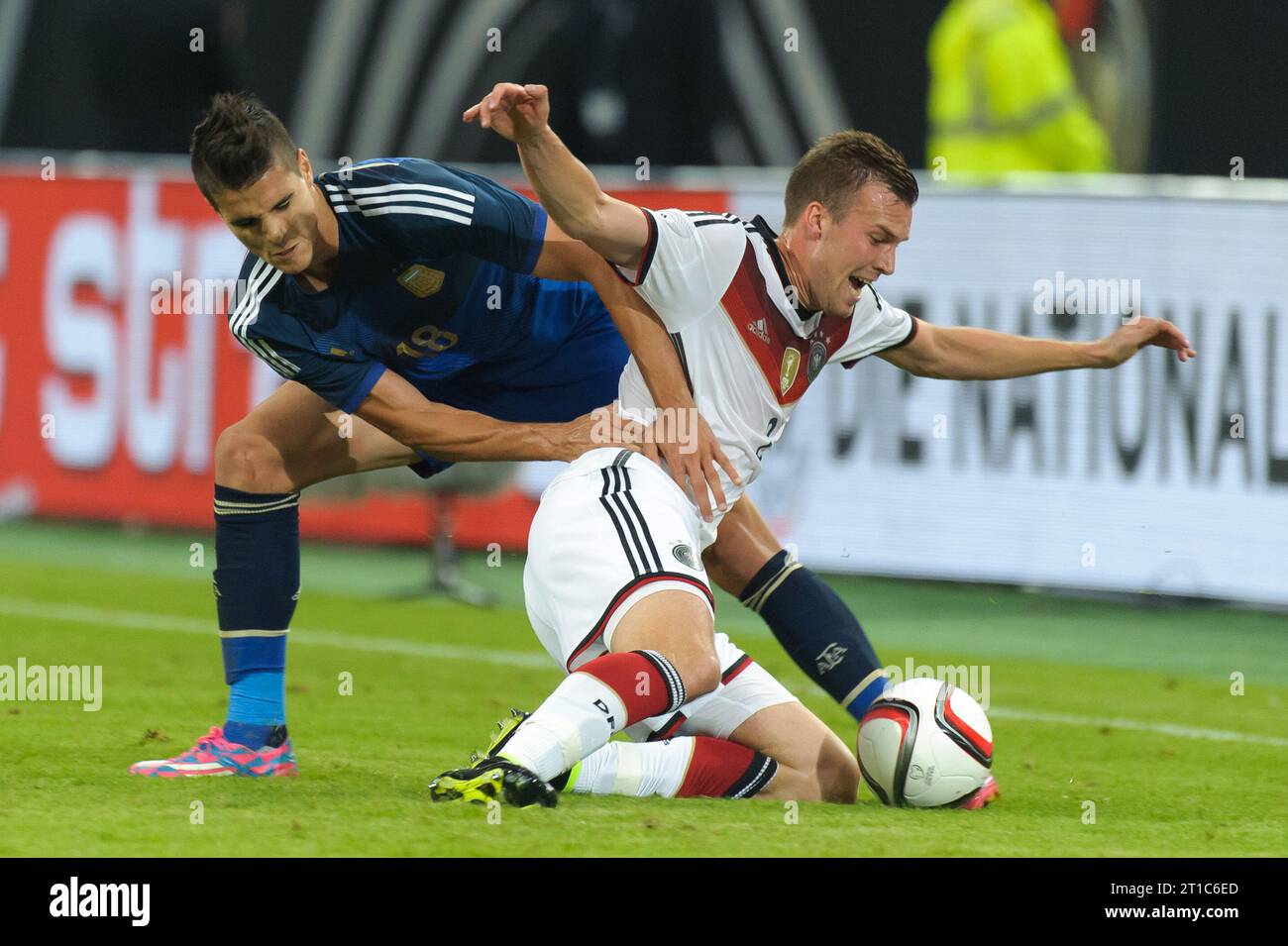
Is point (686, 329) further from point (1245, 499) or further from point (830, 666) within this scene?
point (1245, 499)

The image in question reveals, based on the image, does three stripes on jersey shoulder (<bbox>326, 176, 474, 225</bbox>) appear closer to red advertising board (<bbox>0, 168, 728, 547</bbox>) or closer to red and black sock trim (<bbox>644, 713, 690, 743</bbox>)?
red and black sock trim (<bbox>644, 713, 690, 743</bbox>)

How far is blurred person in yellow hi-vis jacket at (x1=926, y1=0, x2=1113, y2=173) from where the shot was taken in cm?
1077

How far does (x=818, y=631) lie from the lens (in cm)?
588

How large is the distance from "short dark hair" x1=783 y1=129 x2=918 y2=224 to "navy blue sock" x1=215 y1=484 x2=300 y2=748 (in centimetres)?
164

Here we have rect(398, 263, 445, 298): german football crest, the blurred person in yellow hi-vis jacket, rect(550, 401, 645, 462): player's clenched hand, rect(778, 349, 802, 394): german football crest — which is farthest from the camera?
the blurred person in yellow hi-vis jacket

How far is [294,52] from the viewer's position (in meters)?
14.8

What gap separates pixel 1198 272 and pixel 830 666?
416 cm

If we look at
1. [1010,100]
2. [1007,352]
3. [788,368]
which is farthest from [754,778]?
[1010,100]

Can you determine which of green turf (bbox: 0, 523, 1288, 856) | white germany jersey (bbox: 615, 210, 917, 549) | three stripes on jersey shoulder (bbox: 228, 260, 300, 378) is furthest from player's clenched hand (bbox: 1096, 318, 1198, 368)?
three stripes on jersey shoulder (bbox: 228, 260, 300, 378)

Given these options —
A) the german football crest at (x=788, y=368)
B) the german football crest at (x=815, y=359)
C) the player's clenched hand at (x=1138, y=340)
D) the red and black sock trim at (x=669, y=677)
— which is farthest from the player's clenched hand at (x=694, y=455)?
the player's clenched hand at (x=1138, y=340)

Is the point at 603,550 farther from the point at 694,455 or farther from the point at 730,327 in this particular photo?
the point at 730,327

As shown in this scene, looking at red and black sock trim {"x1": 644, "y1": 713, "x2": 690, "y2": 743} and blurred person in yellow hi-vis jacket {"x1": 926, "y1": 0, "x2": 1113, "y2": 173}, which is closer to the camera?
red and black sock trim {"x1": 644, "y1": 713, "x2": 690, "y2": 743}

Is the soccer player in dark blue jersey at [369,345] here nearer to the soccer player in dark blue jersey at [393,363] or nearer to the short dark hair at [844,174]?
the soccer player in dark blue jersey at [393,363]

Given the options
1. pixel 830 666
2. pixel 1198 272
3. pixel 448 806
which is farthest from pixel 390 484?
pixel 448 806
